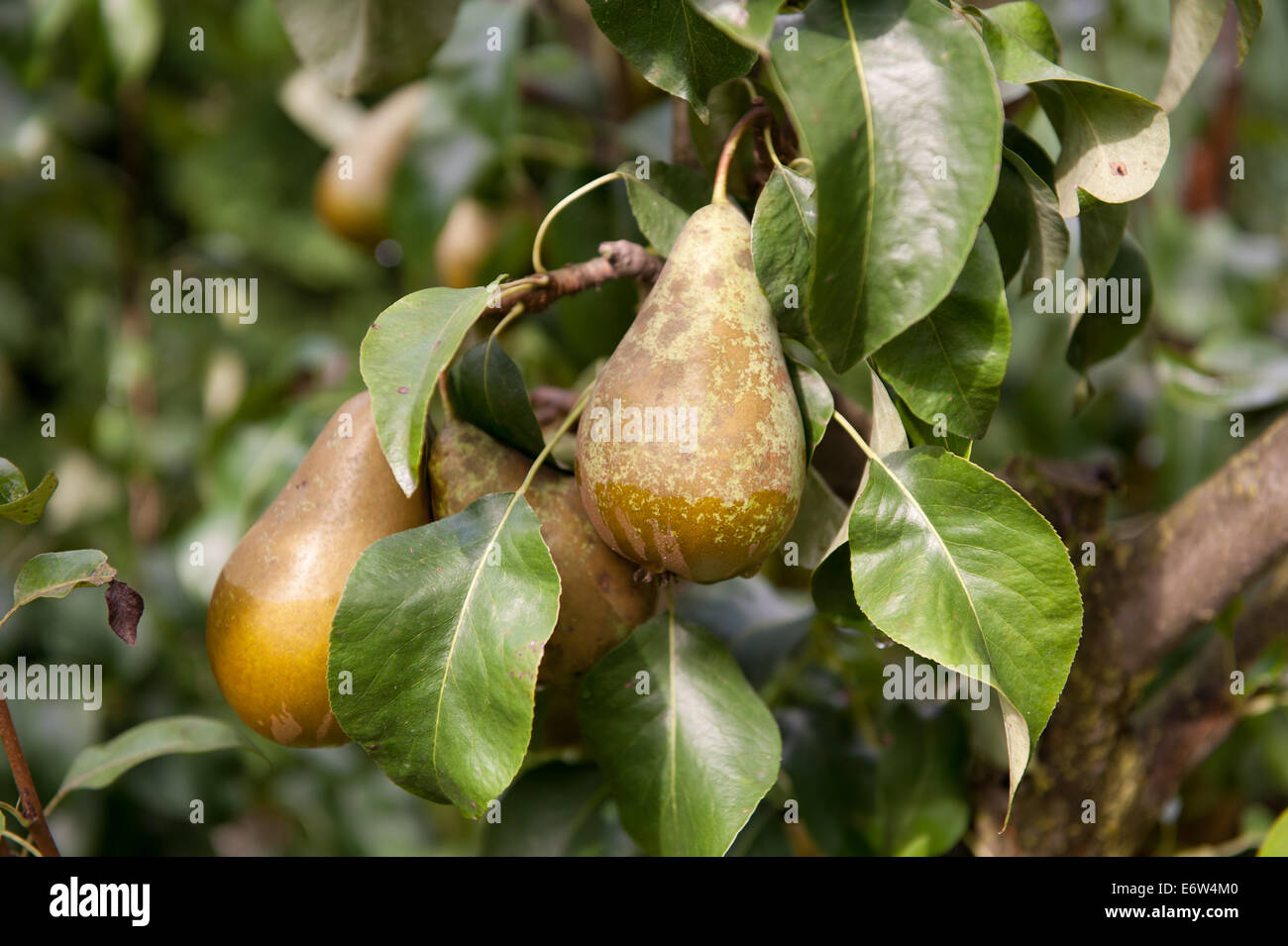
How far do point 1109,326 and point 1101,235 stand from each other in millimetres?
86

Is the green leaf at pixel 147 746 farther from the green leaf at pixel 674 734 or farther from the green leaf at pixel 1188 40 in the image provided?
the green leaf at pixel 1188 40

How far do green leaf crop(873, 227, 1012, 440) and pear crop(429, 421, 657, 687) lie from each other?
0.54 feet

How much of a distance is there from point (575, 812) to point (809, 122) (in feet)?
1.57

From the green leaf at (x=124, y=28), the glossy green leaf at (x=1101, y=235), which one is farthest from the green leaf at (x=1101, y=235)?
the green leaf at (x=124, y=28)

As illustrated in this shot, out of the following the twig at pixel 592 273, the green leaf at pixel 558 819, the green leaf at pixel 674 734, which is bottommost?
the green leaf at pixel 558 819

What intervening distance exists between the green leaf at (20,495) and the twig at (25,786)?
9cm

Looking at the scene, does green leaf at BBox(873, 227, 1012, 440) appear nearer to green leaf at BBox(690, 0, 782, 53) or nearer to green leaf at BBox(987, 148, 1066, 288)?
green leaf at BBox(987, 148, 1066, 288)

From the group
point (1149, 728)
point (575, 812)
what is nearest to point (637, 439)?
point (575, 812)

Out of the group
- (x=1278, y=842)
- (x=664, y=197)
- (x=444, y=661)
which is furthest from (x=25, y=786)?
(x=1278, y=842)

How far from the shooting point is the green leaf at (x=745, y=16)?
380 mm

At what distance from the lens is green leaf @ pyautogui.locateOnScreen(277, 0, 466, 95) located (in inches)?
29.6

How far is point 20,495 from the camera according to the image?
0.51m

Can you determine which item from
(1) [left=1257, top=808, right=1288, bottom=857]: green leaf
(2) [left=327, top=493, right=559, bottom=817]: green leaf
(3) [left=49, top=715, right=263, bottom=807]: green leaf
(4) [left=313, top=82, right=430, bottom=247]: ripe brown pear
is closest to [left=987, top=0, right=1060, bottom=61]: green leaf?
(2) [left=327, top=493, right=559, bottom=817]: green leaf

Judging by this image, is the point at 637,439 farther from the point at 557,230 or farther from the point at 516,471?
the point at 557,230
